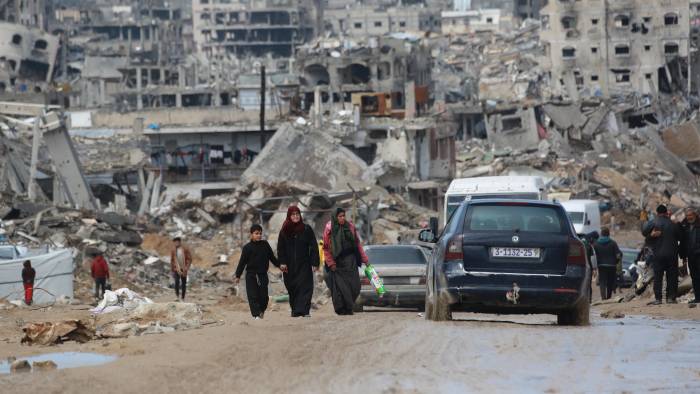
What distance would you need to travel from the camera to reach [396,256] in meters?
22.0

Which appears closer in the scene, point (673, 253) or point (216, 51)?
point (673, 253)

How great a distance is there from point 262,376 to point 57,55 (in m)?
123

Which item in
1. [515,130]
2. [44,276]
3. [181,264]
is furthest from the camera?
[515,130]

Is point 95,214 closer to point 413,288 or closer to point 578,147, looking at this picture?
point 413,288

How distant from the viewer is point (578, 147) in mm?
73375

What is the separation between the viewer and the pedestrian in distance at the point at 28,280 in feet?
82.7

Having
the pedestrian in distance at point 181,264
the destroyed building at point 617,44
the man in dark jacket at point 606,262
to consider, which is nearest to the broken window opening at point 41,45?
the destroyed building at point 617,44

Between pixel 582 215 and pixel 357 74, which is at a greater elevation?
pixel 357 74

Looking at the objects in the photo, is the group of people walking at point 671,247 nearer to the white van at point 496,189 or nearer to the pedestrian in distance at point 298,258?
the pedestrian in distance at point 298,258

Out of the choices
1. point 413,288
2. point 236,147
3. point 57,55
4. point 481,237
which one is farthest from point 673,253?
point 57,55

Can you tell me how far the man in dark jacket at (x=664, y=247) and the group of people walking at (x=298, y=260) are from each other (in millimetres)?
4188

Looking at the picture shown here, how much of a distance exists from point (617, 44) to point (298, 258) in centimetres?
8672

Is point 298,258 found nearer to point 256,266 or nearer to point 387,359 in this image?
point 256,266

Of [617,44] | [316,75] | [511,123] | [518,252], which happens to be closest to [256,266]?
[518,252]
